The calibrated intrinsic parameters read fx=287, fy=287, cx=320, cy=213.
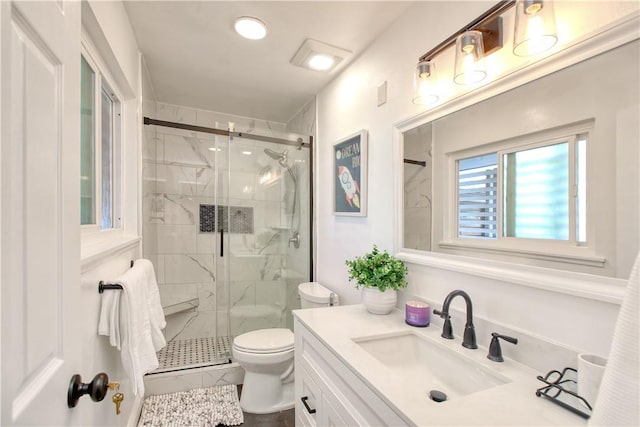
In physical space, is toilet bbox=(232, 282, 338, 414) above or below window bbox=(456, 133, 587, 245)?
below

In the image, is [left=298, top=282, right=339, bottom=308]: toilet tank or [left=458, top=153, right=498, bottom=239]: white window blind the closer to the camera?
[left=458, top=153, right=498, bottom=239]: white window blind

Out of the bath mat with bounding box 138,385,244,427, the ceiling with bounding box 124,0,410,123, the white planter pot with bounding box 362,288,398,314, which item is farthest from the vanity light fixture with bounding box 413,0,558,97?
the bath mat with bounding box 138,385,244,427

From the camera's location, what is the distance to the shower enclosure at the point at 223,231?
237 cm

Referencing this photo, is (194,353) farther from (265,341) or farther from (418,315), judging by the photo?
(418,315)

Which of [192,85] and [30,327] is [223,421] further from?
[192,85]

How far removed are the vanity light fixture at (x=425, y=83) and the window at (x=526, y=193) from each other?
32 cm

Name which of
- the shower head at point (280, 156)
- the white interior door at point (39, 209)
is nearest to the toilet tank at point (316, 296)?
the shower head at point (280, 156)

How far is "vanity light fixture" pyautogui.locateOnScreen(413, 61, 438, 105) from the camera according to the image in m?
1.28

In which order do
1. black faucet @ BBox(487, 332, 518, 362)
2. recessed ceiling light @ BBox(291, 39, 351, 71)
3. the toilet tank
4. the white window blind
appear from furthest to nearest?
the toilet tank < recessed ceiling light @ BBox(291, 39, 351, 71) < the white window blind < black faucet @ BBox(487, 332, 518, 362)

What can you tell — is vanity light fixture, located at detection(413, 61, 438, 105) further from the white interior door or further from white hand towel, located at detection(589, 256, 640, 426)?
the white interior door

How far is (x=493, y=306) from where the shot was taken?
1.06 m

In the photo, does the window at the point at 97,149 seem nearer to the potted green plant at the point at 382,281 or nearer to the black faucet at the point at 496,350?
the potted green plant at the point at 382,281

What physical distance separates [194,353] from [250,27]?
2582mm

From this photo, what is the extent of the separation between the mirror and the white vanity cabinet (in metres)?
0.66
